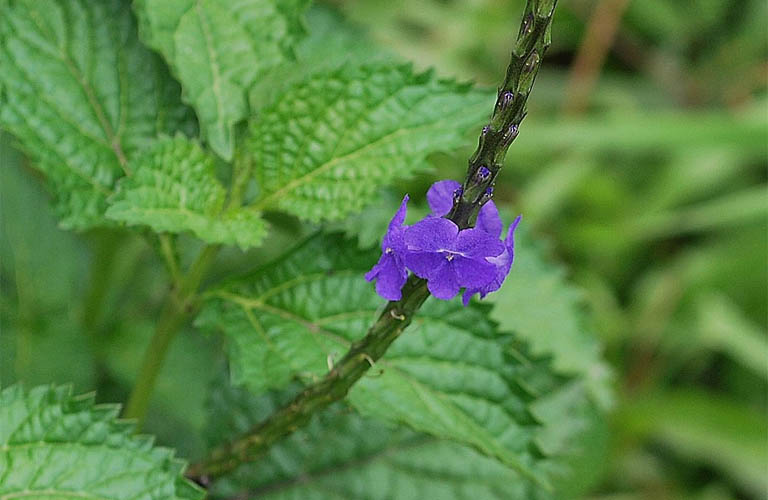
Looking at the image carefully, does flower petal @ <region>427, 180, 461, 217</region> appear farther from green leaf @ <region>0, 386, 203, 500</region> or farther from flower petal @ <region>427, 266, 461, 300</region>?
green leaf @ <region>0, 386, 203, 500</region>

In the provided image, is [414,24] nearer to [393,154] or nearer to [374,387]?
[393,154]

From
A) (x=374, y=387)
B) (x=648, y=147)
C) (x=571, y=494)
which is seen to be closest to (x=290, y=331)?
(x=374, y=387)

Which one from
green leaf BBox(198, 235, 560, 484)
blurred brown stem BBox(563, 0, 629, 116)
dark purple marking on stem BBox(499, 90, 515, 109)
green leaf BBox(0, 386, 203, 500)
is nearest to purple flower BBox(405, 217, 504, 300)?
dark purple marking on stem BBox(499, 90, 515, 109)

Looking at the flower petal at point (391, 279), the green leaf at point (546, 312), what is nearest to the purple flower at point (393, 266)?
the flower petal at point (391, 279)

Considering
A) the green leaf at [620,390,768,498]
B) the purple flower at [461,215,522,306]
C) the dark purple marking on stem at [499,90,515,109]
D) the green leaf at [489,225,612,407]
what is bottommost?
the purple flower at [461,215,522,306]

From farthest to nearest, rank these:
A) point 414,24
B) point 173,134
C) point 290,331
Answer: point 414,24 → point 173,134 → point 290,331

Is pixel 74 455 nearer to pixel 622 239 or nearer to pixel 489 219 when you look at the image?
pixel 489 219
